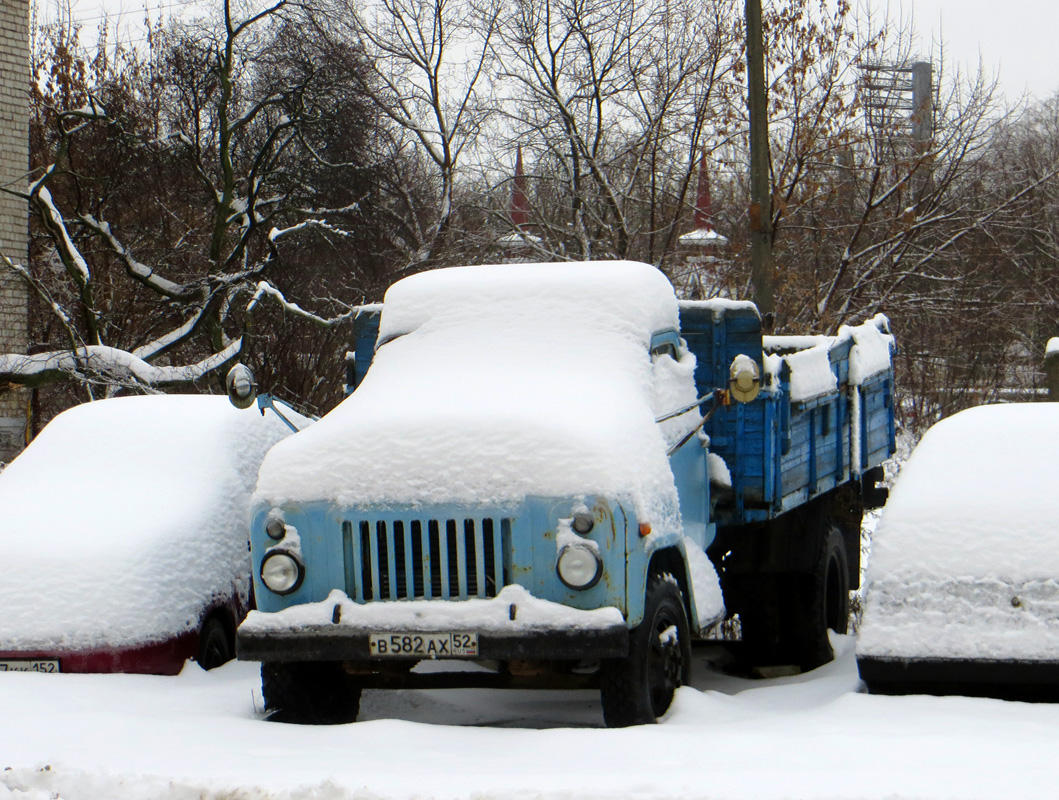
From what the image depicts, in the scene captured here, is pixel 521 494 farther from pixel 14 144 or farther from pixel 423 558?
pixel 14 144

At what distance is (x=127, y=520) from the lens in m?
6.55

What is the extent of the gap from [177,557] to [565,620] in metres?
2.38

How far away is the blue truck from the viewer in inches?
199

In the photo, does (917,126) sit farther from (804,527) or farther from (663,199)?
(804,527)

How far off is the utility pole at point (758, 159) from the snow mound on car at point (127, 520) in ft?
22.1

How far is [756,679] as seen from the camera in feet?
25.1

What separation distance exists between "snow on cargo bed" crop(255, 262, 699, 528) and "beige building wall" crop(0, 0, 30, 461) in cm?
1735

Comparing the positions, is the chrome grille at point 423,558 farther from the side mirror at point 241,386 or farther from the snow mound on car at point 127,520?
the snow mound on car at point 127,520

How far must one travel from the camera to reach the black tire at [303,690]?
5.53 meters

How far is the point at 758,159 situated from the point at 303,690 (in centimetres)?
909

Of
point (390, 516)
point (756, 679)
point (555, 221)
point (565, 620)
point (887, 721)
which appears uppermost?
point (555, 221)

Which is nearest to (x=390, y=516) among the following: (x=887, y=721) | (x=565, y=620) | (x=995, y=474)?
(x=565, y=620)

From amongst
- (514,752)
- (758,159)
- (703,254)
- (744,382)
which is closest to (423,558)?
(514,752)

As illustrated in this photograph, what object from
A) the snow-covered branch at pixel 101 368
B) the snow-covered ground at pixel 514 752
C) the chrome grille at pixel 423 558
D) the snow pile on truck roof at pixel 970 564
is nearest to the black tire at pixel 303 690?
the snow-covered ground at pixel 514 752
